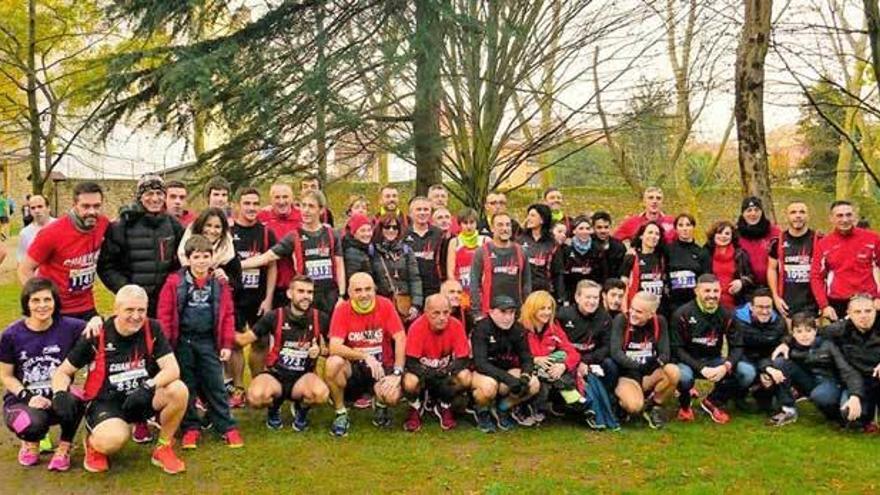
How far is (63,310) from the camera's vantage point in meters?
5.81

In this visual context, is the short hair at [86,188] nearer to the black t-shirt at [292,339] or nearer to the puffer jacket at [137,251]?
the puffer jacket at [137,251]

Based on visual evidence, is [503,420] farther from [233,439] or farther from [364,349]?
[233,439]

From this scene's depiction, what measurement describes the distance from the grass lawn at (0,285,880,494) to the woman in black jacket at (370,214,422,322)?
1.11 meters

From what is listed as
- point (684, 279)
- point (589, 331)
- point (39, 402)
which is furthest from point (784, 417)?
point (39, 402)

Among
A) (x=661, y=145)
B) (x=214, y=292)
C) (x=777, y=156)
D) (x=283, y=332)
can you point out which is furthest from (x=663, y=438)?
(x=777, y=156)

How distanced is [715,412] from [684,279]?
46.2 inches

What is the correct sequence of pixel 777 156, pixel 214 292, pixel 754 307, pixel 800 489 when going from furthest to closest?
1. pixel 777 156
2. pixel 754 307
3. pixel 214 292
4. pixel 800 489

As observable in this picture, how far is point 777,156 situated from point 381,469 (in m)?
29.6

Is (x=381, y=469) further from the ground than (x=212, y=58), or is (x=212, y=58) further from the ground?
(x=212, y=58)

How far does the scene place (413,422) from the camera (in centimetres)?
621

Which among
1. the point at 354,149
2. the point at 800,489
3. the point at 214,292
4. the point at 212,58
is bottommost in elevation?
the point at 800,489

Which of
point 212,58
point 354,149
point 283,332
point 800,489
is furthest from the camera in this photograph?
point 354,149

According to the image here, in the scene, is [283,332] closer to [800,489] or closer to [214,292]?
[214,292]

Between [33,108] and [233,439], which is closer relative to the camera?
[233,439]
